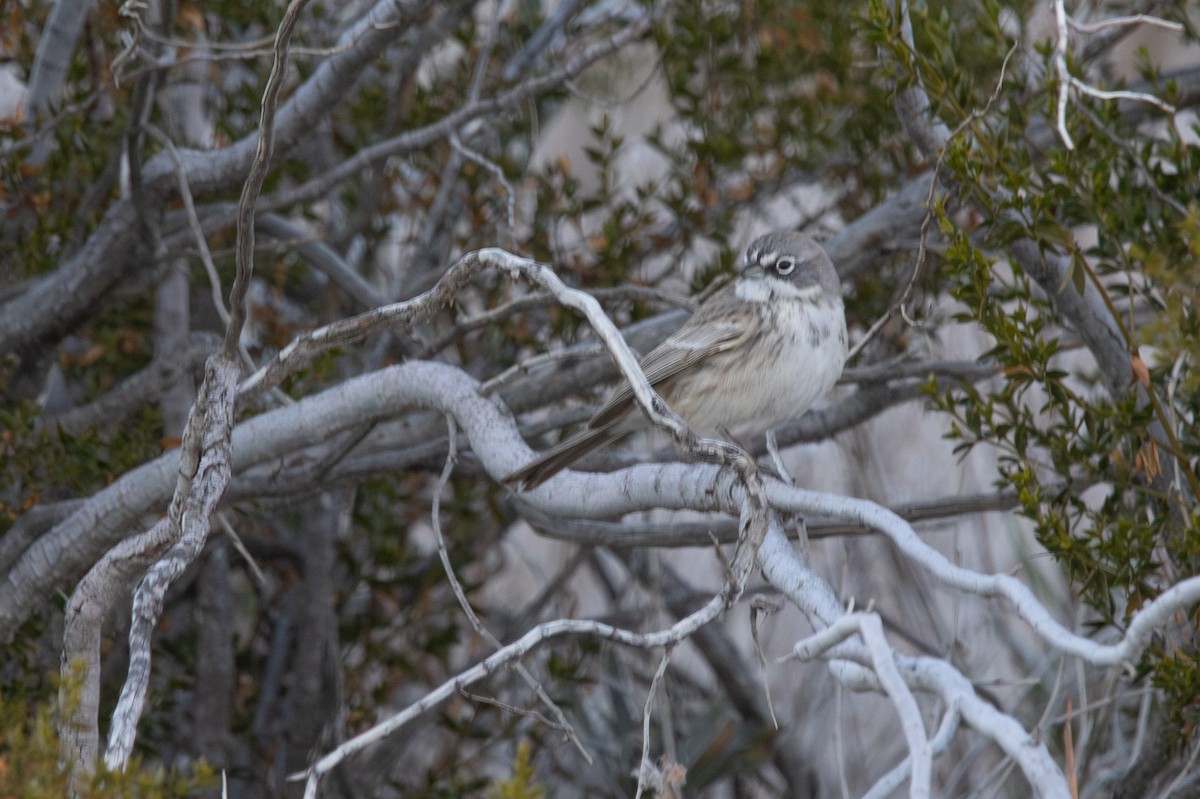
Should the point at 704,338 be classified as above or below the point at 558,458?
above

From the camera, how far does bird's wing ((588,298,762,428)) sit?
13.0 ft

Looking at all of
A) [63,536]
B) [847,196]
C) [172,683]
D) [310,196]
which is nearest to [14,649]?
[63,536]

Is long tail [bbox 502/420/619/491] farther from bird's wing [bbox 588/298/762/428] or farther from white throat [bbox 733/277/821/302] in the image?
white throat [bbox 733/277/821/302]

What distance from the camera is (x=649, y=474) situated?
2.91 metres

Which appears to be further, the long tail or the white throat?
the white throat

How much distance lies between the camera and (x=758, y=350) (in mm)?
3922

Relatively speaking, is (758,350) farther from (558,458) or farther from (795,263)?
(558,458)

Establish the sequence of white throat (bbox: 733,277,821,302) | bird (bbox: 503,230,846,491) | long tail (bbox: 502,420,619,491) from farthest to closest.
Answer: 1. white throat (bbox: 733,277,821,302)
2. bird (bbox: 503,230,846,491)
3. long tail (bbox: 502,420,619,491)

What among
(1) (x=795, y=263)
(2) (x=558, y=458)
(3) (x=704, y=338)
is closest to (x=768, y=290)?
(1) (x=795, y=263)

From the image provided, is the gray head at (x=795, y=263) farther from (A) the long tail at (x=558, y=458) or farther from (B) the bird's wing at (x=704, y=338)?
(A) the long tail at (x=558, y=458)

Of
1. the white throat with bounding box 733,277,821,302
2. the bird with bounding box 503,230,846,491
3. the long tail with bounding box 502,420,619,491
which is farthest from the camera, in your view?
the white throat with bounding box 733,277,821,302

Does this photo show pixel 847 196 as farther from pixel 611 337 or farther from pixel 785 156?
pixel 611 337

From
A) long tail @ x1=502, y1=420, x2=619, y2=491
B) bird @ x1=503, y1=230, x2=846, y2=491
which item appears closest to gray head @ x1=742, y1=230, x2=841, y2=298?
bird @ x1=503, y1=230, x2=846, y2=491

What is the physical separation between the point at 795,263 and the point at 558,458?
38.6 inches
